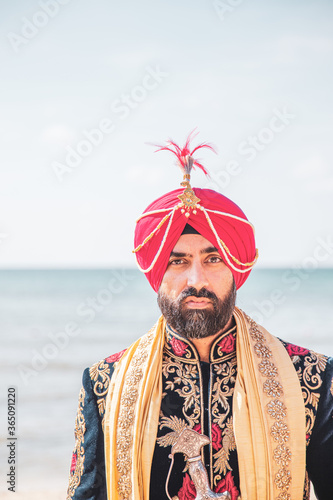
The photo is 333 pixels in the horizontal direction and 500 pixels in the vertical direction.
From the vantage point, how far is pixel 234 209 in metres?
2.81

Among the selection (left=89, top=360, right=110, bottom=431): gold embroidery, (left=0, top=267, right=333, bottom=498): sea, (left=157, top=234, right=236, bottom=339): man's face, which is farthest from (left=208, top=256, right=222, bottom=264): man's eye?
(left=0, top=267, right=333, bottom=498): sea

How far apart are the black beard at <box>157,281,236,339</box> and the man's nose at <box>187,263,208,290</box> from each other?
0.07 ft

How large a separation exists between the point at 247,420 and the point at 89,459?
0.72m

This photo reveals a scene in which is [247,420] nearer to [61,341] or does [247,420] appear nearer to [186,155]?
[186,155]

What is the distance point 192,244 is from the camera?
8.92 feet

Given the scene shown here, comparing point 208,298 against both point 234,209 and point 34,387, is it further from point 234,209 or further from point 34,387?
point 34,387

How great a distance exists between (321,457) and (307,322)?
18694mm

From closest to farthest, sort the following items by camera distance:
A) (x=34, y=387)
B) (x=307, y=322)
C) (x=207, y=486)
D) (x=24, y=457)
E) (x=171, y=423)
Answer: (x=207, y=486) < (x=171, y=423) < (x=24, y=457) < (x=34, y=387) < (x=307, y=322)

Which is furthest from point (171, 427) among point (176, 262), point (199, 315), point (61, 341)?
point (61, 341)

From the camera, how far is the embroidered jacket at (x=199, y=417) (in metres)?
2.53

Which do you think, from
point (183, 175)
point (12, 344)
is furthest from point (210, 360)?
point (12, 344)

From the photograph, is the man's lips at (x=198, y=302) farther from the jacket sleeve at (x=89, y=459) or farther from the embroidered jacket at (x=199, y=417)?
the jacket sleeve at (x=89, y=459)

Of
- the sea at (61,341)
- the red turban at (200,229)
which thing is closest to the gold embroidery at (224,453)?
the red turban at (200,229)

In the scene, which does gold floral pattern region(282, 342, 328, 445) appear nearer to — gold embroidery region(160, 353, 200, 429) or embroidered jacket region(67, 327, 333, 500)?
embroidered jacket region(67, 327, 333, 500)
